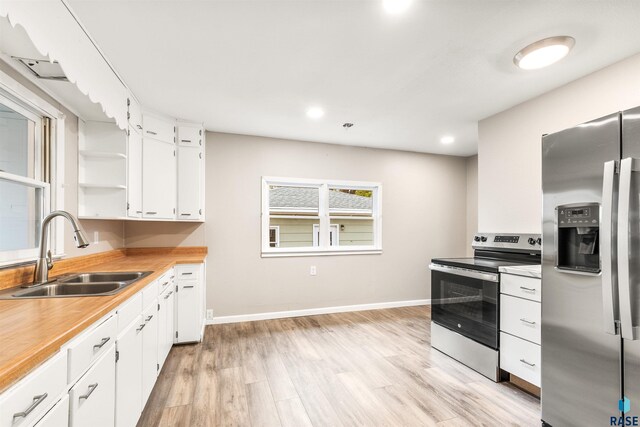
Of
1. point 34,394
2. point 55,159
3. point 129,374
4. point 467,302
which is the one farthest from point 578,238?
point 55,159

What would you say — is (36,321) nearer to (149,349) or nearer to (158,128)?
(149,349)

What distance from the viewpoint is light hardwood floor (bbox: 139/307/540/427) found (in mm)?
1974

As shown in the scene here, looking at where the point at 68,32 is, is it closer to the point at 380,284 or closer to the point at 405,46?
the point at 405,46

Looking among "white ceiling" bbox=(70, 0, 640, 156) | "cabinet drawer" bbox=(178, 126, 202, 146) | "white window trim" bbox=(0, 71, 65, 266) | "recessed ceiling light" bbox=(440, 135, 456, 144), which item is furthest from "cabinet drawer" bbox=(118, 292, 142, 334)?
"recessed ceiling light" bbox=(440, 135, 456, 144)

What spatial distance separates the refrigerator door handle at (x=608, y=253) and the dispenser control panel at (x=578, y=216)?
120 mm

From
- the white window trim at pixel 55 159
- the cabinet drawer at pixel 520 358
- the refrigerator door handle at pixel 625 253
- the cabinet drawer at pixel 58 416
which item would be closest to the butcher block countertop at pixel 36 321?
the cabinet drawer at pixel 58 416

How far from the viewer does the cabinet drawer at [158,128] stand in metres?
3.10

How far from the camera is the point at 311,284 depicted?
425cm

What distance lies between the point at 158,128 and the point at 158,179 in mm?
548

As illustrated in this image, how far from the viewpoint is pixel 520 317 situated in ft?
7.38

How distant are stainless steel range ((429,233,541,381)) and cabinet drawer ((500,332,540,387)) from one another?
58 mm

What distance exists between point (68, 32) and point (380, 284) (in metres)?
4.29

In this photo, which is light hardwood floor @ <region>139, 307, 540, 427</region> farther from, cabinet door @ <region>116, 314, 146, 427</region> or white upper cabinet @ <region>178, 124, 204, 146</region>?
white upper cabinet @ <region>178, 124, 204, 146</region>

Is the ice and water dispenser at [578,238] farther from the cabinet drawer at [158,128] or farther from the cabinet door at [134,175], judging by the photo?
the cabinet drawer at [158,128]
